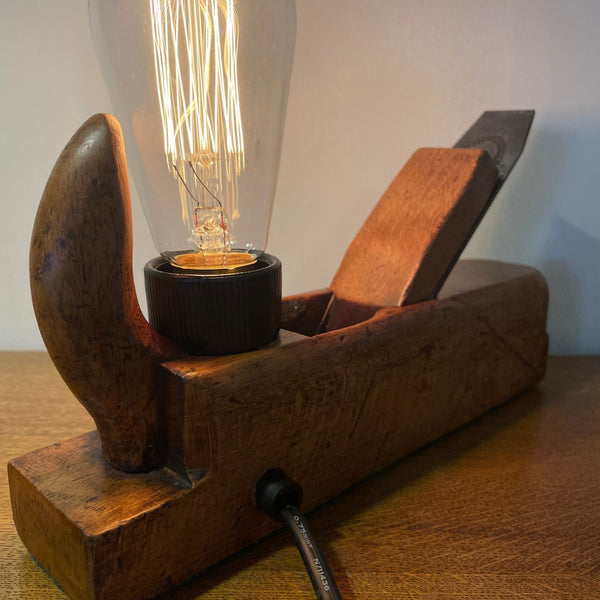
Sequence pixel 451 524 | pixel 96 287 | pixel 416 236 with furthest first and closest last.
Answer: pixel 416 236, pixel 451 524, pixel 96 287

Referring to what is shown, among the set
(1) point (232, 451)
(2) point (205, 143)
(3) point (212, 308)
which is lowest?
(1) point (232, 451)

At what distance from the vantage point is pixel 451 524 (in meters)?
0.57

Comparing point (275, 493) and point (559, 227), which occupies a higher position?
point (559, 227)

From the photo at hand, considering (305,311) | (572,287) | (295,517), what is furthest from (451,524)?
(572,287)

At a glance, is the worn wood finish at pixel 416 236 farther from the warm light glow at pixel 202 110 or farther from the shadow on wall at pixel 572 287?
the shadow on wall at pixel 572 287

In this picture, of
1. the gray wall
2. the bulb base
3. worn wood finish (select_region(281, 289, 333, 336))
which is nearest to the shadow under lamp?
the bulb base

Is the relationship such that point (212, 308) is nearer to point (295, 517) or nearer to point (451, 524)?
point (295, 517)

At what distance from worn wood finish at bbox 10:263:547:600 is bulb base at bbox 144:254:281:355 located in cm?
2

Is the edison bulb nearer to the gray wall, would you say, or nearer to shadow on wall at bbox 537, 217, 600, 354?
the gray wall

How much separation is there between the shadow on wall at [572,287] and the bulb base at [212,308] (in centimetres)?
66

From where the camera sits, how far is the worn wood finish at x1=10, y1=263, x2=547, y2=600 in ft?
1.48

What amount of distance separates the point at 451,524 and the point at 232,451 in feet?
0.75

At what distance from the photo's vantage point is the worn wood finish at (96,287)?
0.45 metres

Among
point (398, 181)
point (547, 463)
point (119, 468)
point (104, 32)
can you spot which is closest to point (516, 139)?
point (398, 181)
